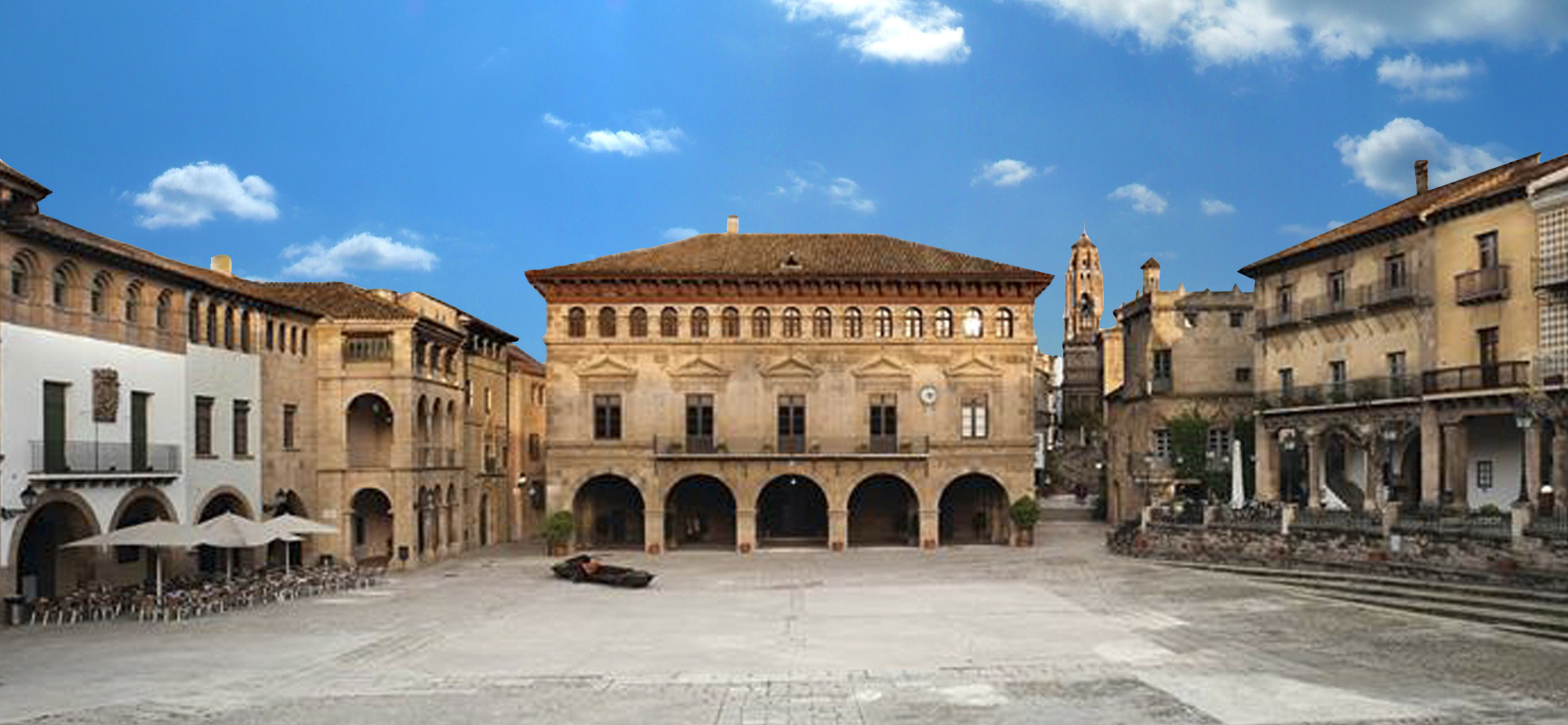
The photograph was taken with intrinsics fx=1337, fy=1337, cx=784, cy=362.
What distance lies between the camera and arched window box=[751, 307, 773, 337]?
51.5m

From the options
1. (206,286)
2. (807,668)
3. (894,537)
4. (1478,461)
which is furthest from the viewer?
(894,537)

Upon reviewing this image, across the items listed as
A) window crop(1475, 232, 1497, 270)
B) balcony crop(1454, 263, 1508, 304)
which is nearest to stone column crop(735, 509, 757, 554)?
balcony crop(1454, 263, 1508, 304)

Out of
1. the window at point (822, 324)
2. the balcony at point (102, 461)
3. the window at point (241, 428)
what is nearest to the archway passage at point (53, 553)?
the balcony at point (102, 461)

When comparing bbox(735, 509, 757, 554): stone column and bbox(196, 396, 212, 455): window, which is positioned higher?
bbox(196, 396, 212, 455): window

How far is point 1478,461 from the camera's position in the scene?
4128cm

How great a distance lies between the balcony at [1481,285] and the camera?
3841cm

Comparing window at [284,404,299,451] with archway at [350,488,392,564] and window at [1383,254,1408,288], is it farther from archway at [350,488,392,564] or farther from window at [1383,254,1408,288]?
window at [1383,254,1408,288]

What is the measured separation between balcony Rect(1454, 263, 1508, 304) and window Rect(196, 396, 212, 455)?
36.5 metres

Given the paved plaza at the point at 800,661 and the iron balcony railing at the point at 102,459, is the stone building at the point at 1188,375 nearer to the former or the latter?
the paved plaza at the point at 800,661

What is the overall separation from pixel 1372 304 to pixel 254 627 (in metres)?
35.1

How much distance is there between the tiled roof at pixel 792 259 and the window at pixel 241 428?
13.7 m

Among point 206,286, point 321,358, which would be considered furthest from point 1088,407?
point 206,286

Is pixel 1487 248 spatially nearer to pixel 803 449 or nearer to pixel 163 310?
pixel 803 449

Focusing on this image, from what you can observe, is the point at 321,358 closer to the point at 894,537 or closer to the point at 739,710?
the point at 894,537
